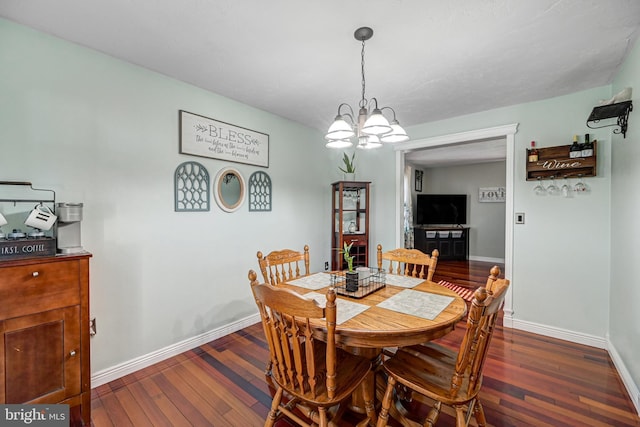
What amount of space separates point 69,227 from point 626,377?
375 centimetres

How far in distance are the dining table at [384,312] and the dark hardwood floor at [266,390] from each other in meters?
0.70

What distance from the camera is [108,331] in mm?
2023

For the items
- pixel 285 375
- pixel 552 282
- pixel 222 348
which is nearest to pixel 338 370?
pixel 285 375

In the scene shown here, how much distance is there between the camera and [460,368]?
47.6 inches

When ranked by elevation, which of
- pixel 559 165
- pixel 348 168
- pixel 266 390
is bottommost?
pixel 266 390

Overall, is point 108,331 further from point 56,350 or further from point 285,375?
point 285,375

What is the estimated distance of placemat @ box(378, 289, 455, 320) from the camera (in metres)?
1.46

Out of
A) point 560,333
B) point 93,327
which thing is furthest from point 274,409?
point 560,333

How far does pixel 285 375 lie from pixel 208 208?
5.68 ft

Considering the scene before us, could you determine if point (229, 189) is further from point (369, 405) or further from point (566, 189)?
point (566, 189)

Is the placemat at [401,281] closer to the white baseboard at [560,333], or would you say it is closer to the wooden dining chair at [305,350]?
the wooden dining chair at [305,350]

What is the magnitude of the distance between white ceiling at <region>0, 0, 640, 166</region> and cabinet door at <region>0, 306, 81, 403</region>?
1.69m

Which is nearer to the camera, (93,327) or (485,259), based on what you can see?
(93,327)

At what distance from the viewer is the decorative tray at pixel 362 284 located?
5.79 feet
